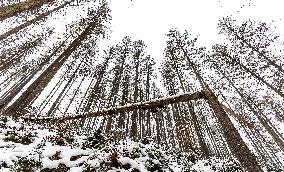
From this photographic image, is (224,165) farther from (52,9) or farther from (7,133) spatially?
(52,9)

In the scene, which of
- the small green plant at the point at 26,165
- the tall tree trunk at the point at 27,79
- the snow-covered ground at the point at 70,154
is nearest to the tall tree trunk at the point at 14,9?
the tall tree trunk at the point at 27,79

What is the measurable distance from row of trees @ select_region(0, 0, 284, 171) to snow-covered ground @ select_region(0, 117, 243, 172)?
17.6m

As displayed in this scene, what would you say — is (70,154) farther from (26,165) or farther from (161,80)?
(161,80)

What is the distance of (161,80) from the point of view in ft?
116

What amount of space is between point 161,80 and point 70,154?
28.2 meters

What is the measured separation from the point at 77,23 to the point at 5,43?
803 centimetres

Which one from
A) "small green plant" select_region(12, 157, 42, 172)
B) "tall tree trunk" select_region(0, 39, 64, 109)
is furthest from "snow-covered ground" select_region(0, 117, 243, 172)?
"tall tree trunk" select_region(0, 39, 64, 109)

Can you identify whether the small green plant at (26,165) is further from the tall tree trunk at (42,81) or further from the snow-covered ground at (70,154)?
the tall tree trunk at (42,81)

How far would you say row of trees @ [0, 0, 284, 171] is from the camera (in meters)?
29.2

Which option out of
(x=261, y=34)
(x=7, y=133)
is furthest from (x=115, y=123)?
(x=7, y=133)

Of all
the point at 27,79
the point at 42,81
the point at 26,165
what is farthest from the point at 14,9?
Result: the point at 26,165

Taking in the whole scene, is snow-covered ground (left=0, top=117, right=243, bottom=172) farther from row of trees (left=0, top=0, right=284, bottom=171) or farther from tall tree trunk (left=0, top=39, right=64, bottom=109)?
row of trees (left=0, top=0, right=284, bottom=171)

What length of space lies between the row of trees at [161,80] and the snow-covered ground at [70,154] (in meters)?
17.6

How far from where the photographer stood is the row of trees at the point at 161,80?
29208 mm
